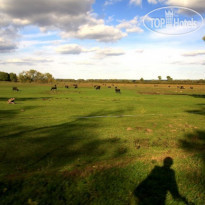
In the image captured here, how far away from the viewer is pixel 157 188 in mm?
5051

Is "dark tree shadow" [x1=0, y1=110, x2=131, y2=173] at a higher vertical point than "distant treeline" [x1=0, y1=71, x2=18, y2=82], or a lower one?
lower

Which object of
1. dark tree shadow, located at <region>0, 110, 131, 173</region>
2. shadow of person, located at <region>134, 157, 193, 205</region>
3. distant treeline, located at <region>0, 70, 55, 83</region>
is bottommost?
shadow of person, located at <region>134, 157, 193, 205</region>

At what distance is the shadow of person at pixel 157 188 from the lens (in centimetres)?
462

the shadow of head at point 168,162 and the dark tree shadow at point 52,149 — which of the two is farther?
the shadow of head at point 168,162

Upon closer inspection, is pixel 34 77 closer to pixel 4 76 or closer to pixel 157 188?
pixel 4 76

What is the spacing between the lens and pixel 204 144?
830 cm

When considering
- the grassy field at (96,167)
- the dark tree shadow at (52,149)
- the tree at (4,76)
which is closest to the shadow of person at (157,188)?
the grassy field at (96,167)

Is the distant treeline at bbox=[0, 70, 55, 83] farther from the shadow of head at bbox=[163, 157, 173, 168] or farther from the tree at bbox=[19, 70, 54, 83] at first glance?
the shadow of head at bbox=[163, 157, 173, 168]

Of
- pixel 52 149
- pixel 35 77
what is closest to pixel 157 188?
pixel 52 149

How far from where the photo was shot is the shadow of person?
4625 mm

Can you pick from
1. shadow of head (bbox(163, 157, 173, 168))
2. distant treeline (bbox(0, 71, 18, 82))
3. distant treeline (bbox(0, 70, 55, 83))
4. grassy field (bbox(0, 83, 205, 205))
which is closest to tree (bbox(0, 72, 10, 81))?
distant treeline (bbox(0, 71, 18, 82))

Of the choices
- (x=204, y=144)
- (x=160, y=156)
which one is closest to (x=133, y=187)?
(x=160, y=156)

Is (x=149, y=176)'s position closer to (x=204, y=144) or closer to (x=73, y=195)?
(x=73, y=195)

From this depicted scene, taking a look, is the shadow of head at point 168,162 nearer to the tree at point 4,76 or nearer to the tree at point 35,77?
the tree at point 35,77
